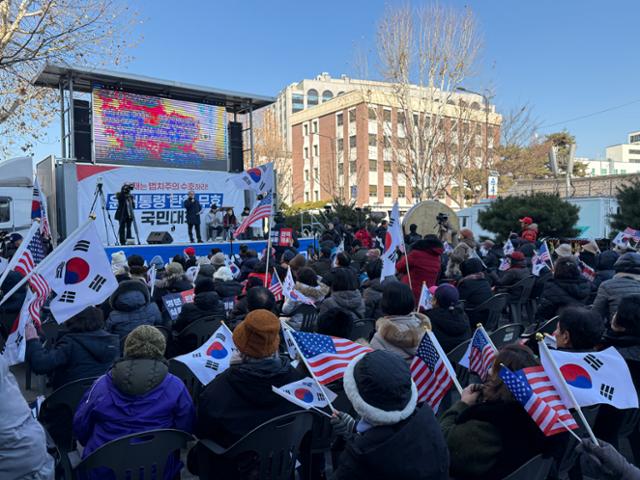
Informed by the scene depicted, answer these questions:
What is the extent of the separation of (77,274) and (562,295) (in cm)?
470

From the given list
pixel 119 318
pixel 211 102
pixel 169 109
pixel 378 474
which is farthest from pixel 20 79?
pixel 378 474

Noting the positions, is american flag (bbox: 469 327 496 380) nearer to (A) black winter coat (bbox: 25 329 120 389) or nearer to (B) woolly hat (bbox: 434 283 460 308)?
(B) woolly hat (bbox: 434 283 460 308)

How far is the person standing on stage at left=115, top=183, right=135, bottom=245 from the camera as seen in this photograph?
50.2ft

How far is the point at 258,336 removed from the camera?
2.80 m

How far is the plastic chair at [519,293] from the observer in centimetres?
728

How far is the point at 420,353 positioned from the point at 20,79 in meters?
18.3

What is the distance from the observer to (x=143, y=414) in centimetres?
270

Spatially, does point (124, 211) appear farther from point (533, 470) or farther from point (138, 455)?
point (533, 470)

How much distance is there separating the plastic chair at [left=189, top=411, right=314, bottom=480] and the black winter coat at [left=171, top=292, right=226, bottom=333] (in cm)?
260

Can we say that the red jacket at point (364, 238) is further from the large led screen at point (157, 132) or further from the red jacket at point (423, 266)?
the large led screen at point (157, 132)

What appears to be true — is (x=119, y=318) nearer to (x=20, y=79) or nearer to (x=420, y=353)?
(x=420, y=353)

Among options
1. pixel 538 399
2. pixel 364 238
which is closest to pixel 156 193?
pixel 364 238

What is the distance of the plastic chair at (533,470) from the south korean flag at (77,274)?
3036 millimetres

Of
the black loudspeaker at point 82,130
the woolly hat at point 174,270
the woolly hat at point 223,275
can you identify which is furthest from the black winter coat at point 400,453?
the black loudspeaker at point 82,130
